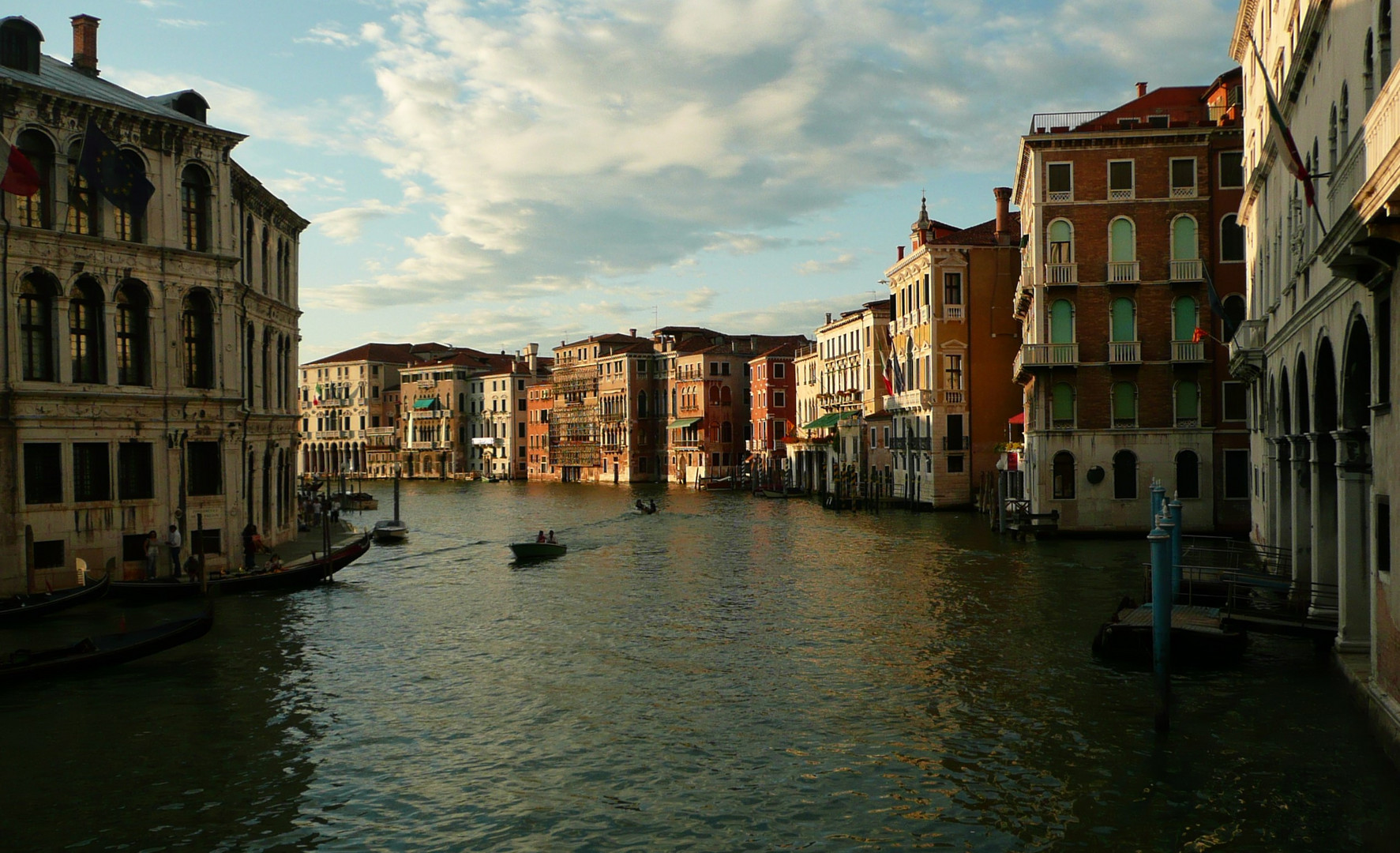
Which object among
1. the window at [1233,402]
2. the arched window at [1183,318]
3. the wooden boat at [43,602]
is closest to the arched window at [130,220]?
the wooden boat at [43,602]

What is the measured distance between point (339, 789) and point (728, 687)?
20.2ft

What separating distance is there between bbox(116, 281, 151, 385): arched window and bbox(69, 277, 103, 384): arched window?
41 cm

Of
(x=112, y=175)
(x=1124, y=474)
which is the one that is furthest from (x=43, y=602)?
(x=1124, y=474)

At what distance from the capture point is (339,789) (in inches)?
476

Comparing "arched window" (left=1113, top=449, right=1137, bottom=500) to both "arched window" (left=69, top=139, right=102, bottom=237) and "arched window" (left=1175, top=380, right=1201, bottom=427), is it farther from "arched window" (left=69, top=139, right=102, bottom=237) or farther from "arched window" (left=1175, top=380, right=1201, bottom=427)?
"arched window" (left=69, top=139, right=102, bottom=237)

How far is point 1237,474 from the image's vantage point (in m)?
34.6

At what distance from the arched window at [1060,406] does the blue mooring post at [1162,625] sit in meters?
22.6

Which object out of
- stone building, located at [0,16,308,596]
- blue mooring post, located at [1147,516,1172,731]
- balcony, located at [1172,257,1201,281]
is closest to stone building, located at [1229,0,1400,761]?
blue mooring post, located at [1147,516,1172,731]

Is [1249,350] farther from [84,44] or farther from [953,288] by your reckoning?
[84,44]

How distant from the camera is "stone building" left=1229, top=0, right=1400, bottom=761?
10719 millimetres

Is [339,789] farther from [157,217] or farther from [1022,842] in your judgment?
[157,217]

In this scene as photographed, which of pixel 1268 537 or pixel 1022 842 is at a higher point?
pixel 1268 537

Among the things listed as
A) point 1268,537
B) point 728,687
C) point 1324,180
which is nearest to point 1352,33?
point 1324,180

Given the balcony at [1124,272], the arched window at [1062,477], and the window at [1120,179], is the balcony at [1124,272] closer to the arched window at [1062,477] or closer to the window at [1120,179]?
the window at [1120,179]
